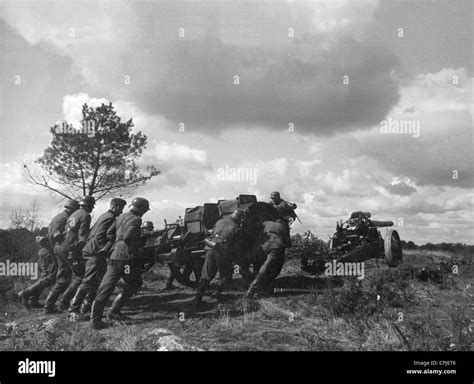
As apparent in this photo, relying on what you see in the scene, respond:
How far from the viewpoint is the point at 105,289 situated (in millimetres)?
7090

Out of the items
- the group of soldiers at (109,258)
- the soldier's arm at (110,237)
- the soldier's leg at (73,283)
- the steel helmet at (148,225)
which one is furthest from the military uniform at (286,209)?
the soldier's leg at (73,283)

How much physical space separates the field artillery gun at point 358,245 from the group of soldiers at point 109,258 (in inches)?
78.8

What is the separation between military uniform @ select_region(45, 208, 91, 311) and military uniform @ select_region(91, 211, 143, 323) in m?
1.53

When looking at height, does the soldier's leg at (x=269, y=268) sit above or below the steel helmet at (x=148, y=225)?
below

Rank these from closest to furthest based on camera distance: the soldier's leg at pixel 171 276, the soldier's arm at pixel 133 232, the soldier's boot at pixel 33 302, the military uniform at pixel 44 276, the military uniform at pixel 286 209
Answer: the soldier's arm at pixel 133 232 → the military uniform at pixel 44 276 → the soldier's boot at pixel 33 302 → the soldier's leg at pixel 171 276 → the military uniform at pixel 286 209

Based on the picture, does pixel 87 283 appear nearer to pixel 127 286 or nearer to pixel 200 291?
pixel 127 286

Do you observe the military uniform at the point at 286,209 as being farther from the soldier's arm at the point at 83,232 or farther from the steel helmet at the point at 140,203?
the soldier's arm at the point at 83,232

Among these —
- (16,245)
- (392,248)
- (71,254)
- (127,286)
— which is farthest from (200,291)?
(16,245)

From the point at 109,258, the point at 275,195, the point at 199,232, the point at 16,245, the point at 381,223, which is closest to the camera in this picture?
the point at 109,258

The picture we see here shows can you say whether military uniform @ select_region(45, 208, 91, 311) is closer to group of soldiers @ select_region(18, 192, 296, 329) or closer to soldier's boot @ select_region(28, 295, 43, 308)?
group of soldiers @ select_region(18, 192, 296, 329)

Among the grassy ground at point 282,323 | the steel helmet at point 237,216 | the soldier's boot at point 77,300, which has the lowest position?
the grassy ground at point 282,323

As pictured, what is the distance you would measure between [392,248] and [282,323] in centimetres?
590

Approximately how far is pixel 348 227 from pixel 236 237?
4377 millimetres

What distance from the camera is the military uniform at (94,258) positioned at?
25.8ft
